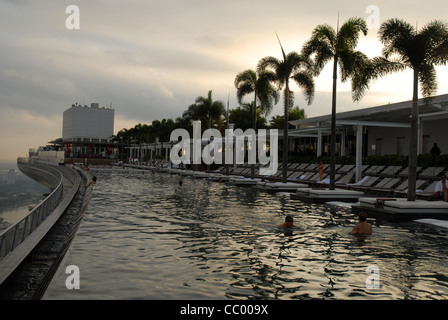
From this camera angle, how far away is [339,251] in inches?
335

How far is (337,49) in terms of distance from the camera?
19500mm

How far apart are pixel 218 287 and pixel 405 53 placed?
1217 cm

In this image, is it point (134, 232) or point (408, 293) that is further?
point (134, 232)

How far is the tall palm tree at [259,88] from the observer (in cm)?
2730

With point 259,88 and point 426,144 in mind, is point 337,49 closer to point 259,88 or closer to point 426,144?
point 259,88

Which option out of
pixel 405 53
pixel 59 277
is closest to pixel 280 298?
pixel 59 277

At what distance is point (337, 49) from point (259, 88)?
876 cm

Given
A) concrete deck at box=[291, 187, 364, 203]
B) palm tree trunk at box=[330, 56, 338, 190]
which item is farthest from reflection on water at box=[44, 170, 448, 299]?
palm tree trunk at box=[330, 56, 338, 190]

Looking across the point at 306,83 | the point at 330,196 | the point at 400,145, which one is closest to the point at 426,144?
the point at 400,145

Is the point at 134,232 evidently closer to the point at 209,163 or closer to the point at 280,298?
the point at 280,298

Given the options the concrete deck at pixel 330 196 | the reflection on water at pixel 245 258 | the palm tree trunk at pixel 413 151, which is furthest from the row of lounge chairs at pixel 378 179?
the reflection on water at pixel 245 258

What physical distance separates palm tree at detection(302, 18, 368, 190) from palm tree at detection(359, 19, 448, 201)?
4276 mm

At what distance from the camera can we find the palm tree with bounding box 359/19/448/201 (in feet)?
45.8

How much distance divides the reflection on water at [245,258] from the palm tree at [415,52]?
3.46 m
